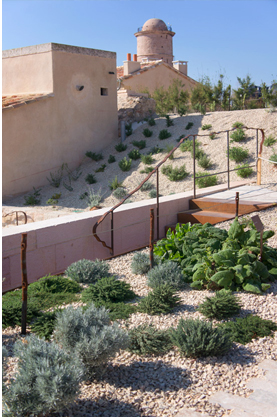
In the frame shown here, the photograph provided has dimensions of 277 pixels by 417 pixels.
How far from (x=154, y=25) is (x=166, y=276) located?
29629 mm

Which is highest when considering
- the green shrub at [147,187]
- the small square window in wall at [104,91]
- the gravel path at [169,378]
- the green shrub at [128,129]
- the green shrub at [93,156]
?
the small square window in wall at [104,91]

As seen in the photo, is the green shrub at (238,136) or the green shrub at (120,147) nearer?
the green shrub at (238,136)

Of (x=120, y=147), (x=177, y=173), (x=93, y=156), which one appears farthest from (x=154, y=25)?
(x=177, y=173)

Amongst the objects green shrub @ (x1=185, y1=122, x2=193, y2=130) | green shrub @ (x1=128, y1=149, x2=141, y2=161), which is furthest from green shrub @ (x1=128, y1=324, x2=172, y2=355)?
green shrub @ (x1=185, y1=122, x2=193, y2=130)

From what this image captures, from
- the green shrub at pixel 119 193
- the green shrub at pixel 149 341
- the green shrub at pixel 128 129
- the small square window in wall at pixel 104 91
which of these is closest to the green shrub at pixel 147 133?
the green shrub at pixel 128 129

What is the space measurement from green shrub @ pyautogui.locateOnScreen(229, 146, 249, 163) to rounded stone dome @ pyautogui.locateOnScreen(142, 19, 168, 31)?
2137cm

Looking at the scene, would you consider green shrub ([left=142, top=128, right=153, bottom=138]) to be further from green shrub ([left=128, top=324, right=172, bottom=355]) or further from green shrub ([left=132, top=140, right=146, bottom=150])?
green shrub ([left=128, top=324, right=172, bottom=355])

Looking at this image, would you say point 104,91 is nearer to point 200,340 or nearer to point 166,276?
point 166,276

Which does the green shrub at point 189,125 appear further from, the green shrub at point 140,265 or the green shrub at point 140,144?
the green shrub at point 140,265

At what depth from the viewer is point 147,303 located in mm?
3898

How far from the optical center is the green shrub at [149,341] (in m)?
3.09

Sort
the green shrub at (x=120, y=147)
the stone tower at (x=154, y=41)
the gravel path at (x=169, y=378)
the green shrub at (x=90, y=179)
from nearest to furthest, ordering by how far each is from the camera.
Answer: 1. the gravel path at (x=169, y=378)
2. the green shrub at (x=90, y=179)
3. the green shrub at (x=120, y=147)
4. the stone tower at (x=154, y=41)

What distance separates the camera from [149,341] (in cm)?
309

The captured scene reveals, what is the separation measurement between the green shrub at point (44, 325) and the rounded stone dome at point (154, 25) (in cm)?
3027
